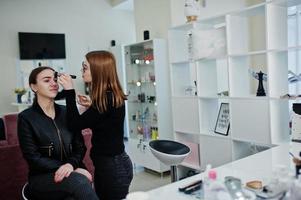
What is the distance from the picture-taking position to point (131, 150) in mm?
4703

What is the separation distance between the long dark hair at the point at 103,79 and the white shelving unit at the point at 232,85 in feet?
4.55

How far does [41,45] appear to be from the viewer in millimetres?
6367

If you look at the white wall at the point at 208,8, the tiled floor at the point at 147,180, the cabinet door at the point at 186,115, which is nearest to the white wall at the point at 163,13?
the white wall at the point at 208,8

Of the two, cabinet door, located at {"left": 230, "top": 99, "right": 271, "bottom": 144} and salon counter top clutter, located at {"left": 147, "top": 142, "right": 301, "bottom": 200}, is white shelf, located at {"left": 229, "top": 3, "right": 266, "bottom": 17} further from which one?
salon counter top clutter, located at {"left": 147, "top": 142, "right": 301, "bottom": 200}

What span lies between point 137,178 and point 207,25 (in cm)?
212

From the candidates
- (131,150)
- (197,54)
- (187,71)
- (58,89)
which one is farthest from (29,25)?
(58,89)

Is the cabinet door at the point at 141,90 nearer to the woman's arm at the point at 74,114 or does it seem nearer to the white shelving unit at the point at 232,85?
the white shelving unit at the point at 232,85

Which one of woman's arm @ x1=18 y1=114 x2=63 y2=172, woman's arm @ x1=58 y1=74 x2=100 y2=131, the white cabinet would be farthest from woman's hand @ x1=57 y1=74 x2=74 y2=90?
the white cabinet

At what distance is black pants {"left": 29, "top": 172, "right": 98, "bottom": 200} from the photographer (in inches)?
73.1

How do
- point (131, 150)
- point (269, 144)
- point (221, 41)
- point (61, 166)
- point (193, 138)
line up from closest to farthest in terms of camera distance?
1. point (61, 166)
2. point (269, 144)
3. point (221, 41)
4. point (193, 138)
5. point (131, 150)

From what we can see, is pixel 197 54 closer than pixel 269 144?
No

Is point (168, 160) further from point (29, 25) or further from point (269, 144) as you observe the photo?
point (29, 25)

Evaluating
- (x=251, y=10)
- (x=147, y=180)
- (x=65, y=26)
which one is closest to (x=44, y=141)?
(x=251, y=10)

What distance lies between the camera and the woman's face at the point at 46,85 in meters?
2.05
